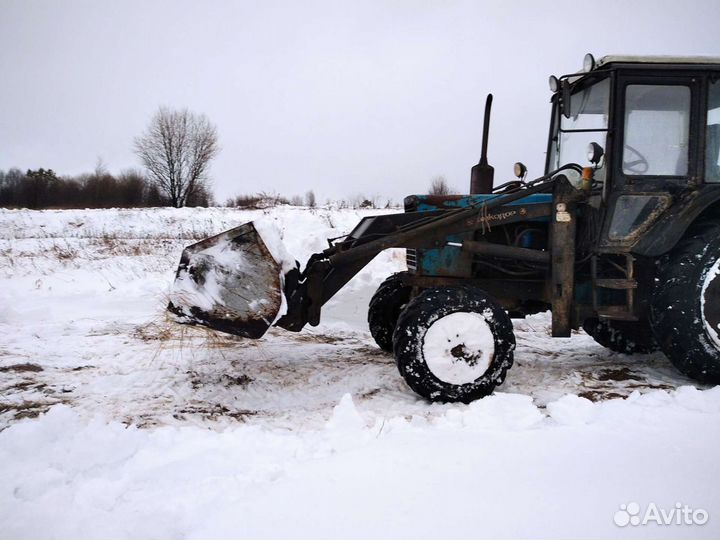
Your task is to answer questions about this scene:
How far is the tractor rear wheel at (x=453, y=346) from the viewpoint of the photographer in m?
3.79

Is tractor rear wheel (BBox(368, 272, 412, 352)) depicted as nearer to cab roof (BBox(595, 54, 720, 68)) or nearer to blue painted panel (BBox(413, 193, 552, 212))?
blue painted panel (BBox(413, 193, 552, 212))

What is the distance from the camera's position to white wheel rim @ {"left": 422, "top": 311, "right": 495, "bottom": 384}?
12.5 ft

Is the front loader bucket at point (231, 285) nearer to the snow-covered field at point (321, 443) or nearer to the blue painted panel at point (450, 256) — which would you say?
the snow-covered field at point (321, 443)

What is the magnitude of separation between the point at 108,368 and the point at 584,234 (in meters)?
4.16

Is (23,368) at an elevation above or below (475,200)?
below

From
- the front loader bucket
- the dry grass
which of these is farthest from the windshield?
the dry grass

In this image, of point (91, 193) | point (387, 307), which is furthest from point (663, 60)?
point (91, 193)

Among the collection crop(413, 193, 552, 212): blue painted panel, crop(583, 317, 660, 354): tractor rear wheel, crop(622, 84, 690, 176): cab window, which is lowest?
crop(583, 317, 660, 354): tractor rear wheel

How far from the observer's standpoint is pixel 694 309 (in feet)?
13.0

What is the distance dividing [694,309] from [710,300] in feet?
0.51

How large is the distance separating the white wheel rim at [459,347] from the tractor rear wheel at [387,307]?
→ 1.42m

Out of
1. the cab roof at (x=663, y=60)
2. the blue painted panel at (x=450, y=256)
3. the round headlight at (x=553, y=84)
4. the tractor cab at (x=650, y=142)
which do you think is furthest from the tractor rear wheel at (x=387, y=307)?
the cab roof at (x=663, y=60)

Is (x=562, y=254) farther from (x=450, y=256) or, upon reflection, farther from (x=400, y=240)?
(x=400, y=240)

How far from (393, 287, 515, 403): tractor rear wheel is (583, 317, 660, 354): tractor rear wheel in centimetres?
184
